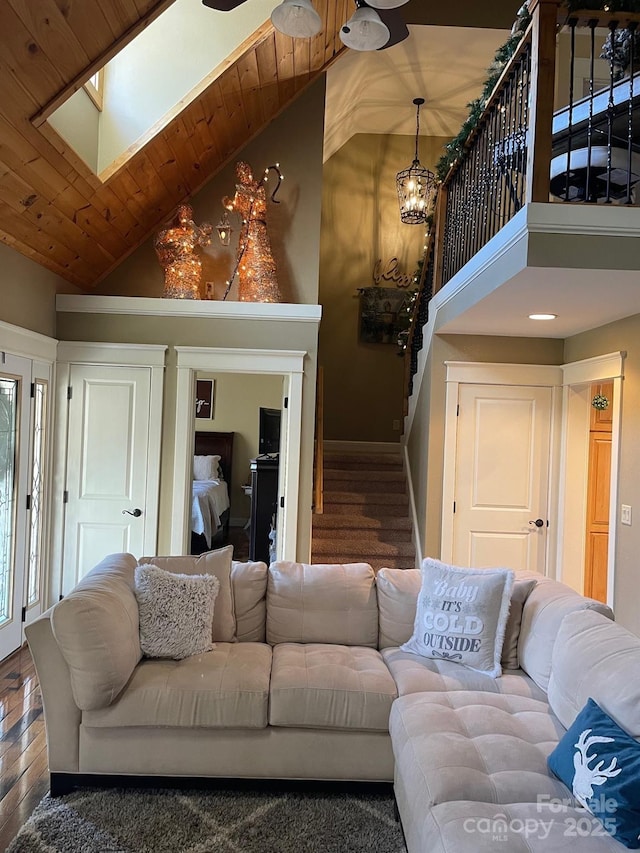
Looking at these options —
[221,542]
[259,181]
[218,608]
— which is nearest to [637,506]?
[218,608]

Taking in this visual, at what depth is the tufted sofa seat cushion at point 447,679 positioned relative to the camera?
2604 mm

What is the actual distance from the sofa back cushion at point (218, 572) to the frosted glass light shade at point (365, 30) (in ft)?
7.75

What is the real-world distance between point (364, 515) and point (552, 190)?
3243 mm

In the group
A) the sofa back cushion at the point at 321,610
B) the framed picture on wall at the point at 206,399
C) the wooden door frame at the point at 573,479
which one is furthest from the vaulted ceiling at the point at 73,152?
the framed picture on wall at the point at 206,399

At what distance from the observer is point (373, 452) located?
24.3 feet

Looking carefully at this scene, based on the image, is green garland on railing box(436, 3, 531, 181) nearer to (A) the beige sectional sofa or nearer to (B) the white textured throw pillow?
(A) the beige sectional sofa

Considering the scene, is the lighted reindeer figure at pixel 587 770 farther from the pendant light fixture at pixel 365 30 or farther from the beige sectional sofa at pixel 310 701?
the pendant light fixture at pixel 365 30

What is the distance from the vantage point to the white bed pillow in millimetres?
7922

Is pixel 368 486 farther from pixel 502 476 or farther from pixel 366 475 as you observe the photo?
pixel 502 476

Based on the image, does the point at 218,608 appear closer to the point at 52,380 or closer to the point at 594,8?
the point at 52,380

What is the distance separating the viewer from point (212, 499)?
7105 millimetres

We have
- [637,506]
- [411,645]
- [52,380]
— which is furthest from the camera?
[52,380]

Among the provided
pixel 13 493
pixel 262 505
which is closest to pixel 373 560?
pixel 262 505

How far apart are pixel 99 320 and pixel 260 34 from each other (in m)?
2.25
